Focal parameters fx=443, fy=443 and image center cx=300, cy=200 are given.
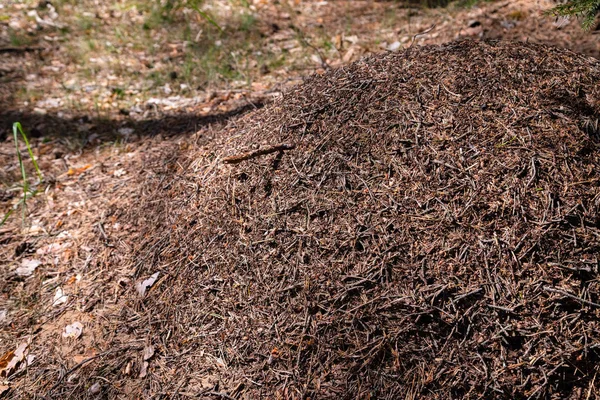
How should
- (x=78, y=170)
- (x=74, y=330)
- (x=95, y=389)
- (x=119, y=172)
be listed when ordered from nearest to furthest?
(x=95, y=389) < (x=74, y=330) < (x=119, y=172) < (x=78, y=170)

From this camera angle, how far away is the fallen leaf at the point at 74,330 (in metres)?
2.58

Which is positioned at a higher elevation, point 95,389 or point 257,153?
point 257,153

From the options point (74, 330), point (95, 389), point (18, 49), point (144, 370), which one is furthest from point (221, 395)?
point (18, 49)

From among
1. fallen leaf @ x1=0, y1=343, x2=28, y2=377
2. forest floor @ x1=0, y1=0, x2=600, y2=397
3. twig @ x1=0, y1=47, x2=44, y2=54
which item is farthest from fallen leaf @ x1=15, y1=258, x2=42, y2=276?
twig @ x1=0, y1=47, x2=44, y2=54

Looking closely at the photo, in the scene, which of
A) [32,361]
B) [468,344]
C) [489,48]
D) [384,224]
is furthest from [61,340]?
[489,48]

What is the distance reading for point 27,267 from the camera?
302cm

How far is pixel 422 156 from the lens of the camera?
230 cm

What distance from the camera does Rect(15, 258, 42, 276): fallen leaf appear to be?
9.80 ft

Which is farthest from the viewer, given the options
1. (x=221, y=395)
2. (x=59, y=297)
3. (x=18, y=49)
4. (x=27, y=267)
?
(x=18, y=49)

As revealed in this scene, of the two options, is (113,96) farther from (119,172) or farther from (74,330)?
(74,330)

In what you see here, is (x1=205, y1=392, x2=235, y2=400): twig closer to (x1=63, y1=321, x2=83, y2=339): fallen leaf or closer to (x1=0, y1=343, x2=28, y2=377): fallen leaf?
(x1=63, y1=321, x2=83, y2=339): fallen leaf

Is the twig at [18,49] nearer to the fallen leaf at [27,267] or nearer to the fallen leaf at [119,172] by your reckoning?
the fallen leaf at [119,172]

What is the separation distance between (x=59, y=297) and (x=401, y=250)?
2.15m

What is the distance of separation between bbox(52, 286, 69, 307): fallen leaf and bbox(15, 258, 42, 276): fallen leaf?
314 mm
